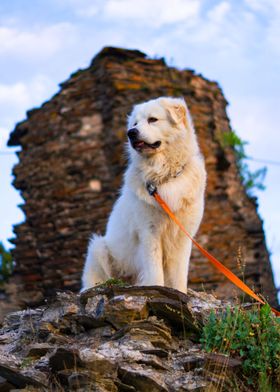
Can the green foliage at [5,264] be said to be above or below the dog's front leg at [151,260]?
above

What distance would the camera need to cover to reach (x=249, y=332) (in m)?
→ 5.52

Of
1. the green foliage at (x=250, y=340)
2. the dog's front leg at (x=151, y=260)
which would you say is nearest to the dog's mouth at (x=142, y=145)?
the dog's front leg at (x=151, y=260)

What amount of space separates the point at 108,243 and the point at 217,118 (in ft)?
25.7

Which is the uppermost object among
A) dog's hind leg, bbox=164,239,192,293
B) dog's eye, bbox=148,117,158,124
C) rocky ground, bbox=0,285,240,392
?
dog's eye, bbox=148,117,158,124

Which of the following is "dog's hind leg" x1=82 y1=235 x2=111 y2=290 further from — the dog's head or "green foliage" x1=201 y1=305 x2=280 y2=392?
"green foliage" x1=201 y1=305 x2=280 y2=392

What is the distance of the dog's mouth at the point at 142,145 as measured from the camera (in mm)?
6777

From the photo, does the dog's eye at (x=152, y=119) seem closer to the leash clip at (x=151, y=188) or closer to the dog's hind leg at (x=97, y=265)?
the leash clip at (x=151, y=188)

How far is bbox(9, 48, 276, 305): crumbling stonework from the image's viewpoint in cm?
1352

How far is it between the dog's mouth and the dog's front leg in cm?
81

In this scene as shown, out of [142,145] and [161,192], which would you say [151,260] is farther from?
[142,145]

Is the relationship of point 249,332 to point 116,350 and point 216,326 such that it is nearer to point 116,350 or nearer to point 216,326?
point 216,326

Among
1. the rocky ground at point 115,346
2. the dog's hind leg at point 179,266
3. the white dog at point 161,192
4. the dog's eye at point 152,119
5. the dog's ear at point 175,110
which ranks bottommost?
the rocky ground at point 115,346

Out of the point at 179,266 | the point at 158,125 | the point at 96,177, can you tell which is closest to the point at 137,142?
the point at 158,125

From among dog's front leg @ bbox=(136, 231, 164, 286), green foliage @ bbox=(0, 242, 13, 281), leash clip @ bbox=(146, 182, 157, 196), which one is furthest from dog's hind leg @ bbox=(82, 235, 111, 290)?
green foliage @ bbox=(0, 242, 13, 281)
